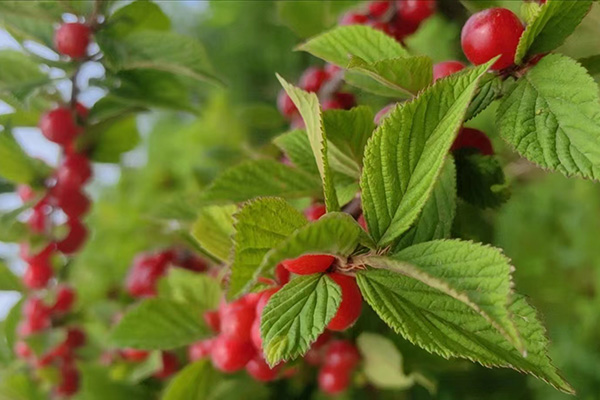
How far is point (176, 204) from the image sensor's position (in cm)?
58

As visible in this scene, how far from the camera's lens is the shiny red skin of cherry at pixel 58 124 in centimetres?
63

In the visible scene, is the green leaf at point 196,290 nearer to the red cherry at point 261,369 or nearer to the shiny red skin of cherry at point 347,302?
the red cherry at point 261,369

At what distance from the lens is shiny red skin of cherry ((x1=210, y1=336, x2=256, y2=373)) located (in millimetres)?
504

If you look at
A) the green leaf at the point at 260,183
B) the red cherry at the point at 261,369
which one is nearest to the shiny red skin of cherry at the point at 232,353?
the red cherry at the point at 261,369

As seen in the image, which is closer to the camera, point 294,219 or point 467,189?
point 294,219

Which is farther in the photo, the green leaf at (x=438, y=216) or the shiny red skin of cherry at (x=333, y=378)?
the shiny red skin of cherry at (x=333, y=378)

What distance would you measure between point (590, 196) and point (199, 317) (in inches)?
32.4

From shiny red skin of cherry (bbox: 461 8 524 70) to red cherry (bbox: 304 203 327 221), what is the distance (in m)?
0.13

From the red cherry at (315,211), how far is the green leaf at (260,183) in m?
0.01

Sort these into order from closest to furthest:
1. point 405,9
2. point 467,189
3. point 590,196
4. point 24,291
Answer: point 467,189
point 405,9
point 24,291
point 590,196

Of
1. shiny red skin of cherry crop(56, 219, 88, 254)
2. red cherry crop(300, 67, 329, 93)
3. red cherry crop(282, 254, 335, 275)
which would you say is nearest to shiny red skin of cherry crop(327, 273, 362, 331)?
red cherry crop(282, 254, 335, 275)

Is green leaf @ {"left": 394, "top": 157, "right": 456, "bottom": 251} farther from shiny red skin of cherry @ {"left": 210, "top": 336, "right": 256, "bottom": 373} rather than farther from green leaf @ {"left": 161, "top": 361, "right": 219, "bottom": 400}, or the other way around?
green leaf @ {"left": 161, "top": 361, "right": 219, "bottom": 400}

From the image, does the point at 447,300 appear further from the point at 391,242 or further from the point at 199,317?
the point at 199,317

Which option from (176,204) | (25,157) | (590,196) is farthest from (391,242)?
(590,196)
